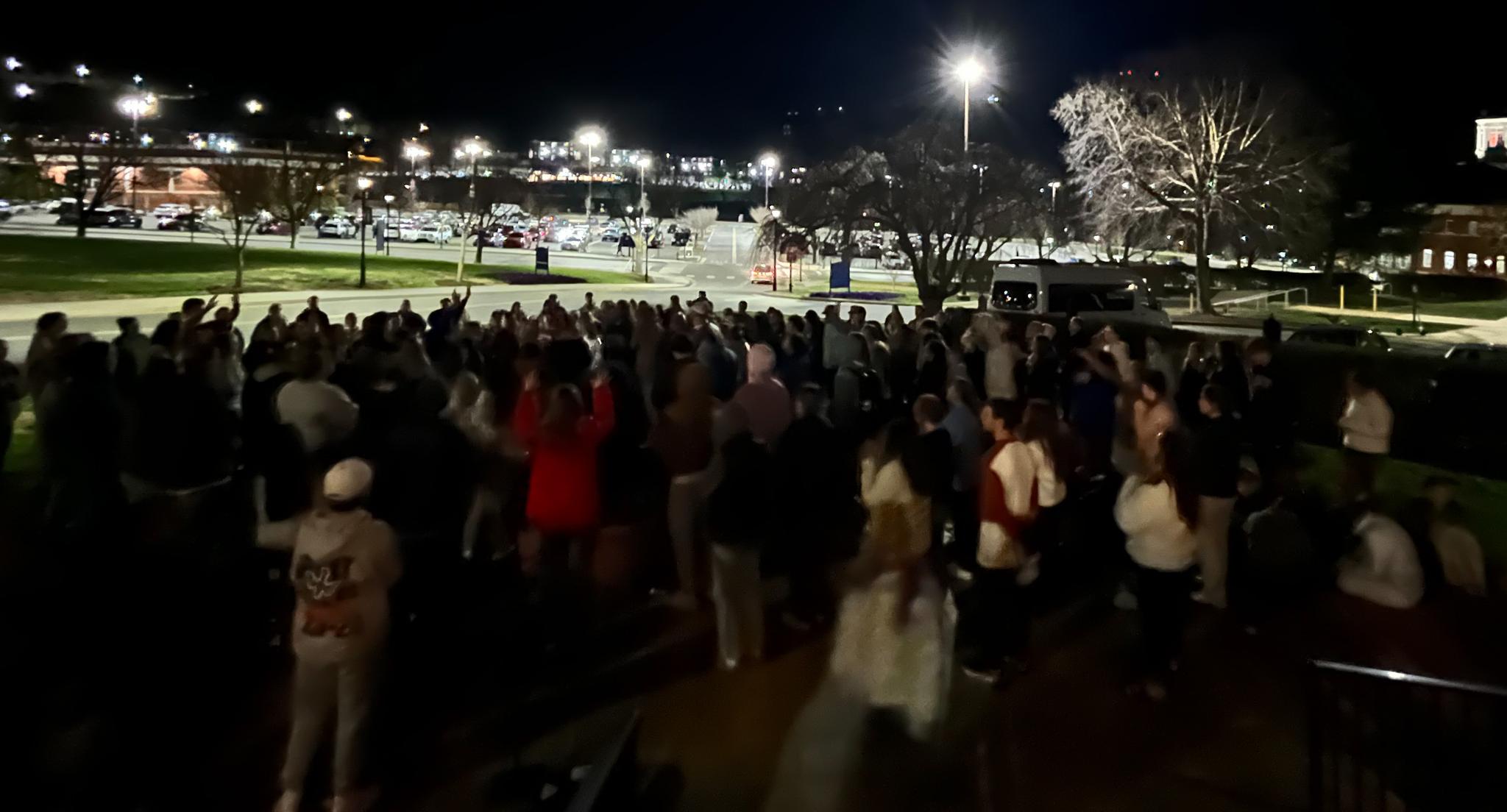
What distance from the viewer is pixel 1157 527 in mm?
5594

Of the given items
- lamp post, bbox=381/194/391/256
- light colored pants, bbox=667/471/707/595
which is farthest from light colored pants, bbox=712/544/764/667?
lamp post, bbox=381/194/391/256

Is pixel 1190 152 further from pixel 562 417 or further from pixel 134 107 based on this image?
pixel 134 107

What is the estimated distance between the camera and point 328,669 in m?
4.30

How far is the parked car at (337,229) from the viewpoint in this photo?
56812mm

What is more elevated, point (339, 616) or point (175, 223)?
point (175, 223)

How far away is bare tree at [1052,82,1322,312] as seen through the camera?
4206 centimetres

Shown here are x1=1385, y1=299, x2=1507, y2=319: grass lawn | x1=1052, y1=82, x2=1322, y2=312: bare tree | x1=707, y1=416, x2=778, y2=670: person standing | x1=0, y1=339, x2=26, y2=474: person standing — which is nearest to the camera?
x1=707, y1=416, x2=778, y2=670: person standing

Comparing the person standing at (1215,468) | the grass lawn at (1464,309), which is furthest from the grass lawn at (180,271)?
the grass lawn at (1464,309)

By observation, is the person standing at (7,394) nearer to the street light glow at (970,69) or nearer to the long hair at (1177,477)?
the long hair at (1177,477)

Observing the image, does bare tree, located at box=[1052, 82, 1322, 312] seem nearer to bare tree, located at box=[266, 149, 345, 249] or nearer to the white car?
bare tree, located at box=[266, 149, 345, 249]

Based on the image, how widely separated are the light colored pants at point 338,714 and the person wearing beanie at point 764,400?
3504 mm

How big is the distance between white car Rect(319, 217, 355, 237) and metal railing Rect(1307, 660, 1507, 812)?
58930 mm

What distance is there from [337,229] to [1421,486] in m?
56.7

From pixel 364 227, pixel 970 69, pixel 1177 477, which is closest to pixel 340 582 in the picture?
pixel 1177 477
